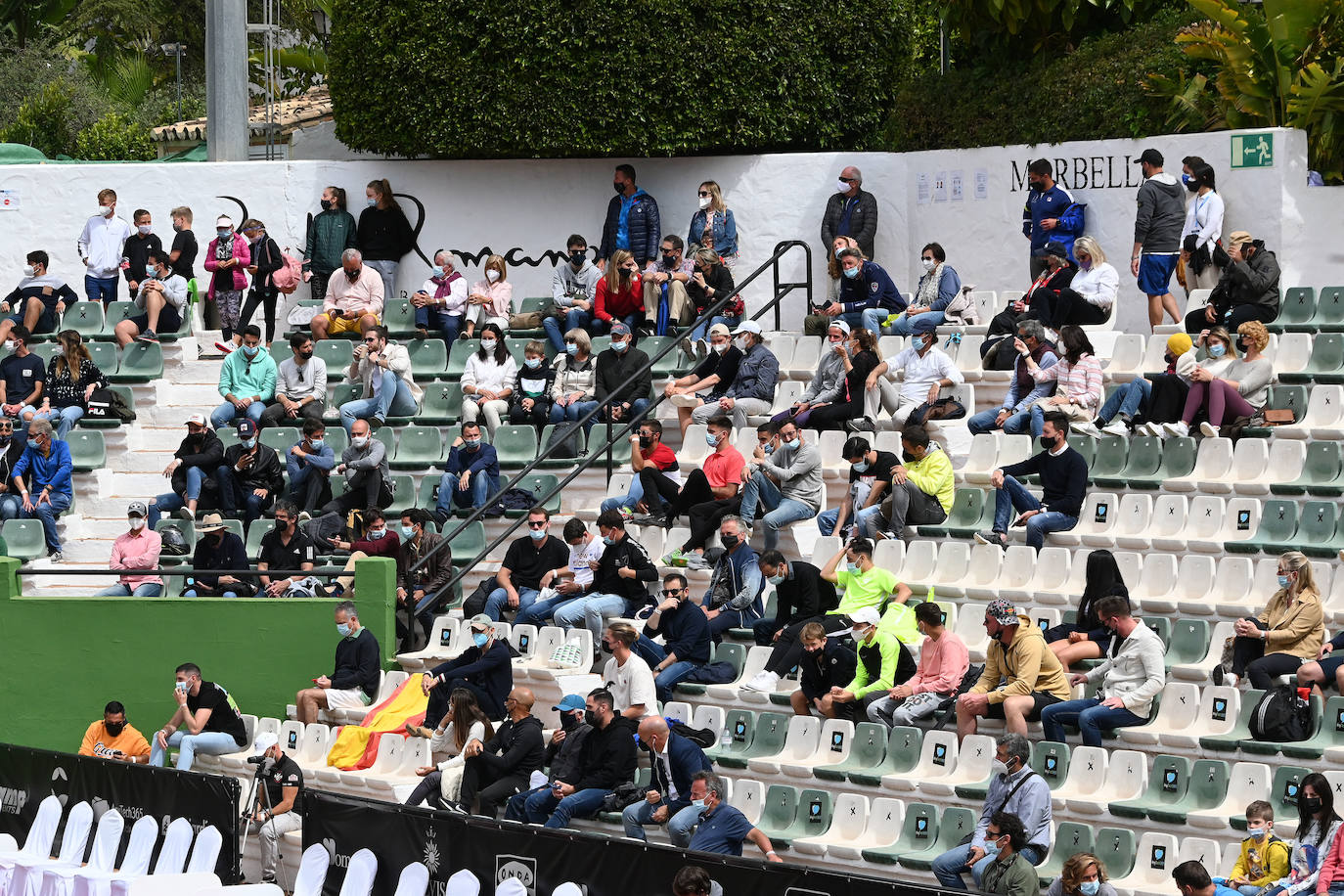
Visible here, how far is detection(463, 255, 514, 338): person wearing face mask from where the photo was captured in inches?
801

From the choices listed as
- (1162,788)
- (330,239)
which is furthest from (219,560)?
(1162,788)

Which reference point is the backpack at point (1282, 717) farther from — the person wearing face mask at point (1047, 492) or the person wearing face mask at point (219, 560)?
the person wearing face mask at point (219, 560)

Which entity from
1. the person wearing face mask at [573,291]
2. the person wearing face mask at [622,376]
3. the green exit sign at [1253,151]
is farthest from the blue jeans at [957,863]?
the person wearing face mask at [573,291]

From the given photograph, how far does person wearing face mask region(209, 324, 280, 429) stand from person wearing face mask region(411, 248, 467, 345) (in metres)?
1.71

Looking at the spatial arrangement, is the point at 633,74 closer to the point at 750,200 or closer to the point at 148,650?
the point at 750,200

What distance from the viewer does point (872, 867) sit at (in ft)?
40.9

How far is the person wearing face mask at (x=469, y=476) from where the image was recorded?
58.4ft

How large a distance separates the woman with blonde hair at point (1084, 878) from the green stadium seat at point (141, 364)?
12.9 m

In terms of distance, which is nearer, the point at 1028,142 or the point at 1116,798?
the point at 1116,798

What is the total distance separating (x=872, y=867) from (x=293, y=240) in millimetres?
12670

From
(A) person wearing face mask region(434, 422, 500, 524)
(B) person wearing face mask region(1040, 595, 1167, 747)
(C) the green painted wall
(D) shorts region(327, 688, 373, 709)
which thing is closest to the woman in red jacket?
(A) person wearing face mask region(434, 422, 500, 524)

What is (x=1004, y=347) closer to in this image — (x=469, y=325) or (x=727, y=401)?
(x=727, y=401)

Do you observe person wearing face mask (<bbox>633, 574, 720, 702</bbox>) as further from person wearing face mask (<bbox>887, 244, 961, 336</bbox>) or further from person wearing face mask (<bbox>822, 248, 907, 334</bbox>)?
person wearing face mask (<bbox>822, 248, 907, 334</bbox>)

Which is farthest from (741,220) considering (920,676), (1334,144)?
(920,676)
